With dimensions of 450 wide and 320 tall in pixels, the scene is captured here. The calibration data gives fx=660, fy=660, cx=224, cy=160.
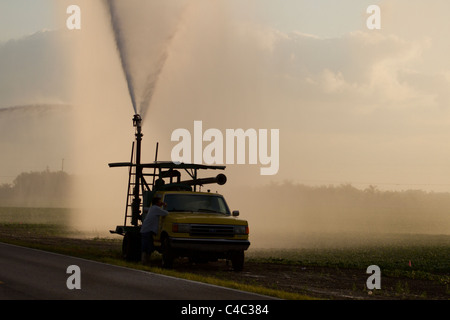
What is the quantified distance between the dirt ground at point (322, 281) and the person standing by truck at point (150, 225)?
1195 millimetres

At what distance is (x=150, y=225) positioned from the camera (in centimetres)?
2028

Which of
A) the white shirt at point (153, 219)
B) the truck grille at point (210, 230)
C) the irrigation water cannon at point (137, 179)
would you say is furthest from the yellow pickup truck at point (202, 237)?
the irrigation water cannon at point (137, 179)

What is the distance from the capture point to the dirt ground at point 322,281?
15022 millimetres

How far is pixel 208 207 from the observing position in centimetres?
2147

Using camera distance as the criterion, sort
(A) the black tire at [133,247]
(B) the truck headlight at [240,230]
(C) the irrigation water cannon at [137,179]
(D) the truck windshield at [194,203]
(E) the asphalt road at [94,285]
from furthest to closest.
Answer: (C) the irrigation water cannon at [137,179]
(A) the black tire at [133,247]
(D) the truck windshield at [194,203]
(B) the truck headlight at [240,230]
(E) the asphalt road at [94,285]

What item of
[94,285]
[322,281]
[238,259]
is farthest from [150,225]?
[94,285]

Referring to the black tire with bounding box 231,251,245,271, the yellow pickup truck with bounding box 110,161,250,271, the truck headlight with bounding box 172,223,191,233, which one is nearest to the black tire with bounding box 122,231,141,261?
the yellow pickup truck with bounding box 110,161,250,271

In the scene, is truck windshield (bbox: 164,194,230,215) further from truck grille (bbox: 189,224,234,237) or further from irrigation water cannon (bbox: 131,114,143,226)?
irrigation water cannon (bbox: 131,114,143,226)

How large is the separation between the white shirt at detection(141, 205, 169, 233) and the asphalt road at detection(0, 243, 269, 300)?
175 centimetres

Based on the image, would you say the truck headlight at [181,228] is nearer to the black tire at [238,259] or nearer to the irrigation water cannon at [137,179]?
the black tire at [238,259]

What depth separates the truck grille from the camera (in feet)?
64.8
